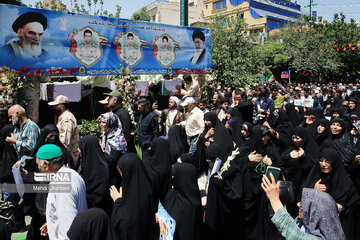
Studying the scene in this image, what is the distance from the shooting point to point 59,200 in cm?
248

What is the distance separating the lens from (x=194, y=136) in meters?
5.59

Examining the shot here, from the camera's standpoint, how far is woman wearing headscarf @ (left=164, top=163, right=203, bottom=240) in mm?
2789

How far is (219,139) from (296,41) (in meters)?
24.1

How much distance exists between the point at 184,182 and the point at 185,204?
206 millimetres

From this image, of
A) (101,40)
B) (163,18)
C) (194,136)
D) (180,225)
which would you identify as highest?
(163,18)

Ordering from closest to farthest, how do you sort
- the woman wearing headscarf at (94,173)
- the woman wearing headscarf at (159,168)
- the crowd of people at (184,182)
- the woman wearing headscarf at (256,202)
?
the crowd of people at (184,182) → the woman wearing headscarf at (94,173) → the woman wearing headscarf at (159,168) → the woman wearing headscarf at (256,202)

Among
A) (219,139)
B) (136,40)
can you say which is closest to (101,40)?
(136,40)

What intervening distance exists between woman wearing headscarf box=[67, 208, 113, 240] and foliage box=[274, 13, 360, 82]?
25010 millimetres

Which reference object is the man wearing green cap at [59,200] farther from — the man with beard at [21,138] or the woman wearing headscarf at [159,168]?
the man with beard at [21,138]

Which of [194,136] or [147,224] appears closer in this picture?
[147,224]

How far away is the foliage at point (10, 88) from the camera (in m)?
5.12

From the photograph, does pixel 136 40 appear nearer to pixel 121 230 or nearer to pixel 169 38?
pixel 169 38

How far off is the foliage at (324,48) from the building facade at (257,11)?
1716cm

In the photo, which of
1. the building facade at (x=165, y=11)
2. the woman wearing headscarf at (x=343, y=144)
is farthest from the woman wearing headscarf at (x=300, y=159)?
the building facade at (x=165, y=11)
